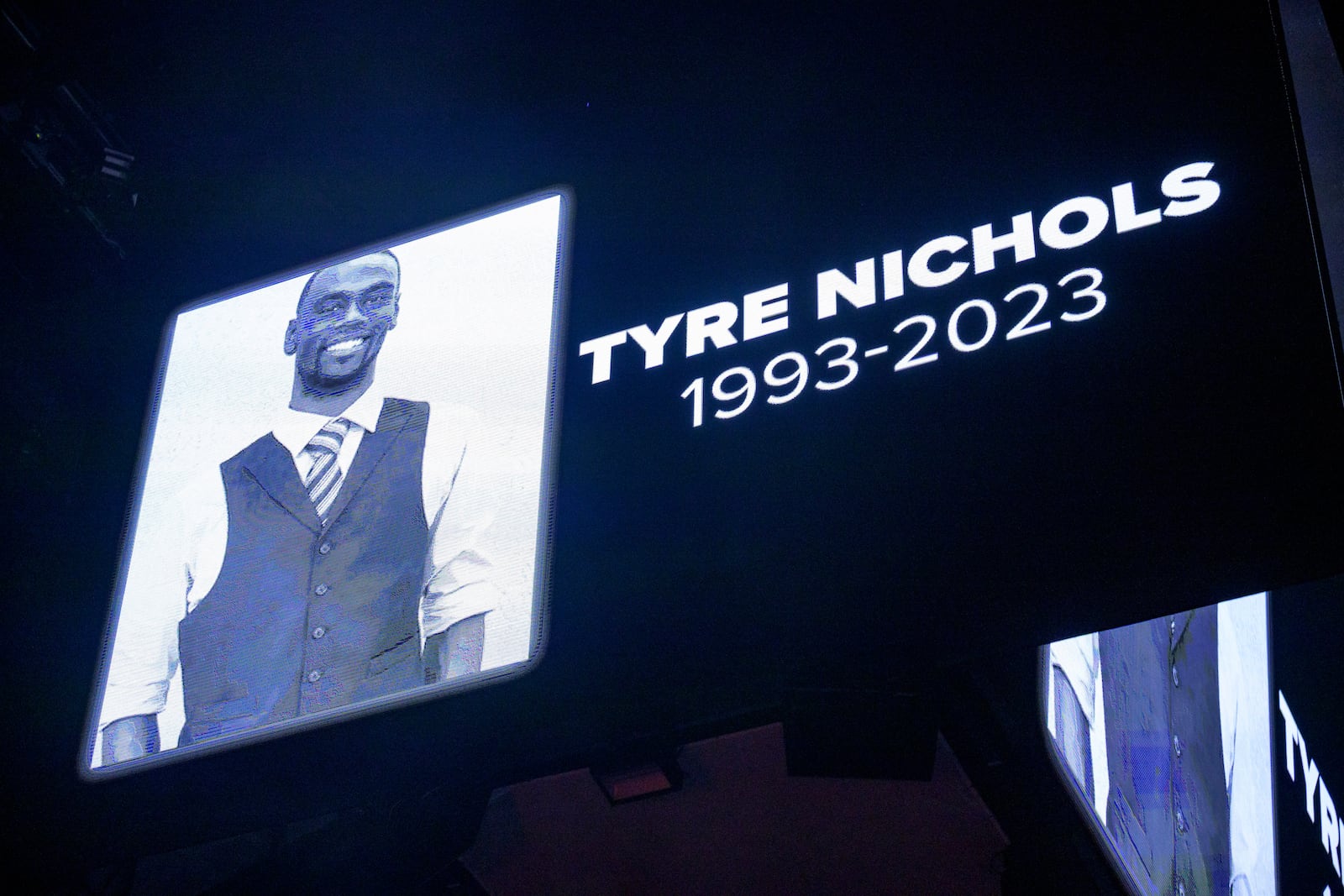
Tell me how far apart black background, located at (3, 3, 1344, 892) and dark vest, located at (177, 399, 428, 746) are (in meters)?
0.10

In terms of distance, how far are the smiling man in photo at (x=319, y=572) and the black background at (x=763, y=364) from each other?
4.0 inches

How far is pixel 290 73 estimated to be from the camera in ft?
11.3

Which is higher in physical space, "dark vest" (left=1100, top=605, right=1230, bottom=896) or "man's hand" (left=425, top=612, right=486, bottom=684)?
"man's hand" (left=425, top=612, right=486, bottom=684)

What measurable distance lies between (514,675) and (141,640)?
2.87ft

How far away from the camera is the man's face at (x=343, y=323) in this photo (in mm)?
2664

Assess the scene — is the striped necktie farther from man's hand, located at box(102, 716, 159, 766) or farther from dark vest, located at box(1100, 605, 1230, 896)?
dark vest, located at box(1100, 605, 1230, 896)

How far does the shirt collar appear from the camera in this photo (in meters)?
2.54

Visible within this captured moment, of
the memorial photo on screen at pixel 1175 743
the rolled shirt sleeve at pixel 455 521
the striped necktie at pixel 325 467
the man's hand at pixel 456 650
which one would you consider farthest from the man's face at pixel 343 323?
the memorial photo on screen at pixel 1175 743

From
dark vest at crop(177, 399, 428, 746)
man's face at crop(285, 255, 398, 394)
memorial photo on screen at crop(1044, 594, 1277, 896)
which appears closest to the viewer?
memorial photo on screen at crop(1044, 594, 1277, 896)

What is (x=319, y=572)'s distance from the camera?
238cm

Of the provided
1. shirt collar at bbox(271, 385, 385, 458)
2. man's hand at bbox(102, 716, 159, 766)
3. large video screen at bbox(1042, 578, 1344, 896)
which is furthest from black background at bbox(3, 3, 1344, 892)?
shirt collar at bbox(271, 385, 385, 458)

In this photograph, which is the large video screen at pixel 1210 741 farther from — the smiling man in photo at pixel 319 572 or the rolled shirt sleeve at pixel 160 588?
the rolled shirt sleeve at pixel 160 588

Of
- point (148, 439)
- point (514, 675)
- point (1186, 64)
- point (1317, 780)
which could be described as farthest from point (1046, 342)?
point (148, 439)

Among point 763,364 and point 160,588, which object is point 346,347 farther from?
point 763,364
